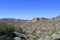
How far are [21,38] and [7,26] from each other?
150 centimetres

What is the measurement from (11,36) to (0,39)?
109 centimetres

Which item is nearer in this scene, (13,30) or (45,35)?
(45,35)

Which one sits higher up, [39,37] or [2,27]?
[2,27]

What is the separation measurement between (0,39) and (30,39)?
2203mm

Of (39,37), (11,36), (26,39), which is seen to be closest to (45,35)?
(39,37)

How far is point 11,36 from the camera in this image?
14.1 metres

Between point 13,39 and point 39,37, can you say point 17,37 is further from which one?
point 39,37

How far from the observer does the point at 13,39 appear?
44.9 feet

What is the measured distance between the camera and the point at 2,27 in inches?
556

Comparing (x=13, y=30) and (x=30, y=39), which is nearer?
(x=30, y=39)

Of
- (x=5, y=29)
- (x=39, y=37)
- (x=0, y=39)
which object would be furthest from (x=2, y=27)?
(x=39, y=37)

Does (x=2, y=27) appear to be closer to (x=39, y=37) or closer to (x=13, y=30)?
(x=13, y=30)

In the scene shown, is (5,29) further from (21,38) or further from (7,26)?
(21,38)

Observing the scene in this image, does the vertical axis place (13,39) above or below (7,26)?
below
